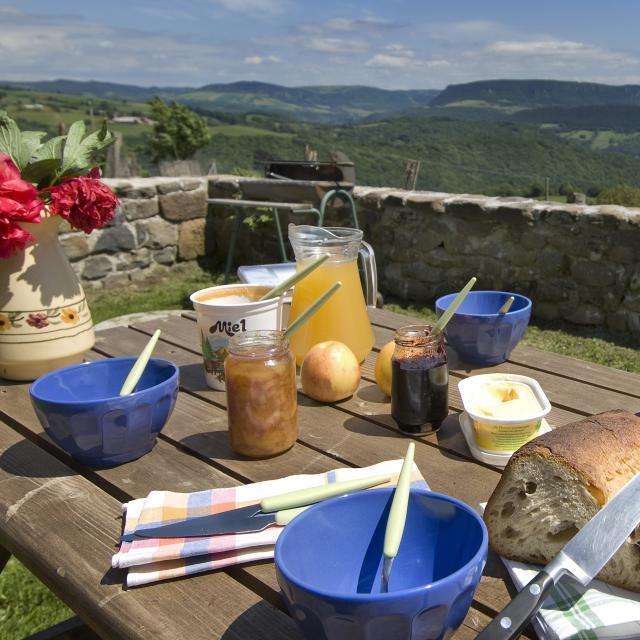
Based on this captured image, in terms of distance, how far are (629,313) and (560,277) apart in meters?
0.50

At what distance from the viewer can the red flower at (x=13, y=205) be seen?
1279 mm

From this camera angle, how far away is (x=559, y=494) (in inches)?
31.6

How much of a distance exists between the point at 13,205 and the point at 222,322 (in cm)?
46

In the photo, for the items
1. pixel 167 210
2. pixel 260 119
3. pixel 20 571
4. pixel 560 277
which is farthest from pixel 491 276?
pixel 260 119

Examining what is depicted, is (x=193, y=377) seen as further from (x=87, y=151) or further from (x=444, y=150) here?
(x=444, y=150)

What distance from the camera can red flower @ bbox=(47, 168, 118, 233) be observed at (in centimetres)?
138

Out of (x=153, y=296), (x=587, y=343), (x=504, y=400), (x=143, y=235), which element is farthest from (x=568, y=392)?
(x=143, y=235)

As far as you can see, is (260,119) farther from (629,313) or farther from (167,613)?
(167,613)

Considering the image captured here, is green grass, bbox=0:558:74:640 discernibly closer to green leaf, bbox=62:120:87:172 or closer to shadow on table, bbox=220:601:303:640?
green leaf, bbox=62:120:87:172

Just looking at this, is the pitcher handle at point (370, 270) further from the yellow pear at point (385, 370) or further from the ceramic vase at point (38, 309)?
the ceramic vase at point (38, 309)

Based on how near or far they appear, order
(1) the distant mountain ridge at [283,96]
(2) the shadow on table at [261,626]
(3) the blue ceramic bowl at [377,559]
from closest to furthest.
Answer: (3) the blue ceramic bowl at [377,559] < (2) the shadow on table at [261,626] < (1) the distant mountain ridge at [283,96]

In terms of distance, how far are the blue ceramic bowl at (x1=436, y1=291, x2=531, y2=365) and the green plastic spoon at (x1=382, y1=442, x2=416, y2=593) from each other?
29.8 inches

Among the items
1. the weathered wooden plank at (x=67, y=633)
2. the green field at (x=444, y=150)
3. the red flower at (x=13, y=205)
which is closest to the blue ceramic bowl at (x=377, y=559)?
the red flower at (x=13, y=205)

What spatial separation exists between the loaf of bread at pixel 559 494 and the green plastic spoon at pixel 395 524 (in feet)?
0.57
